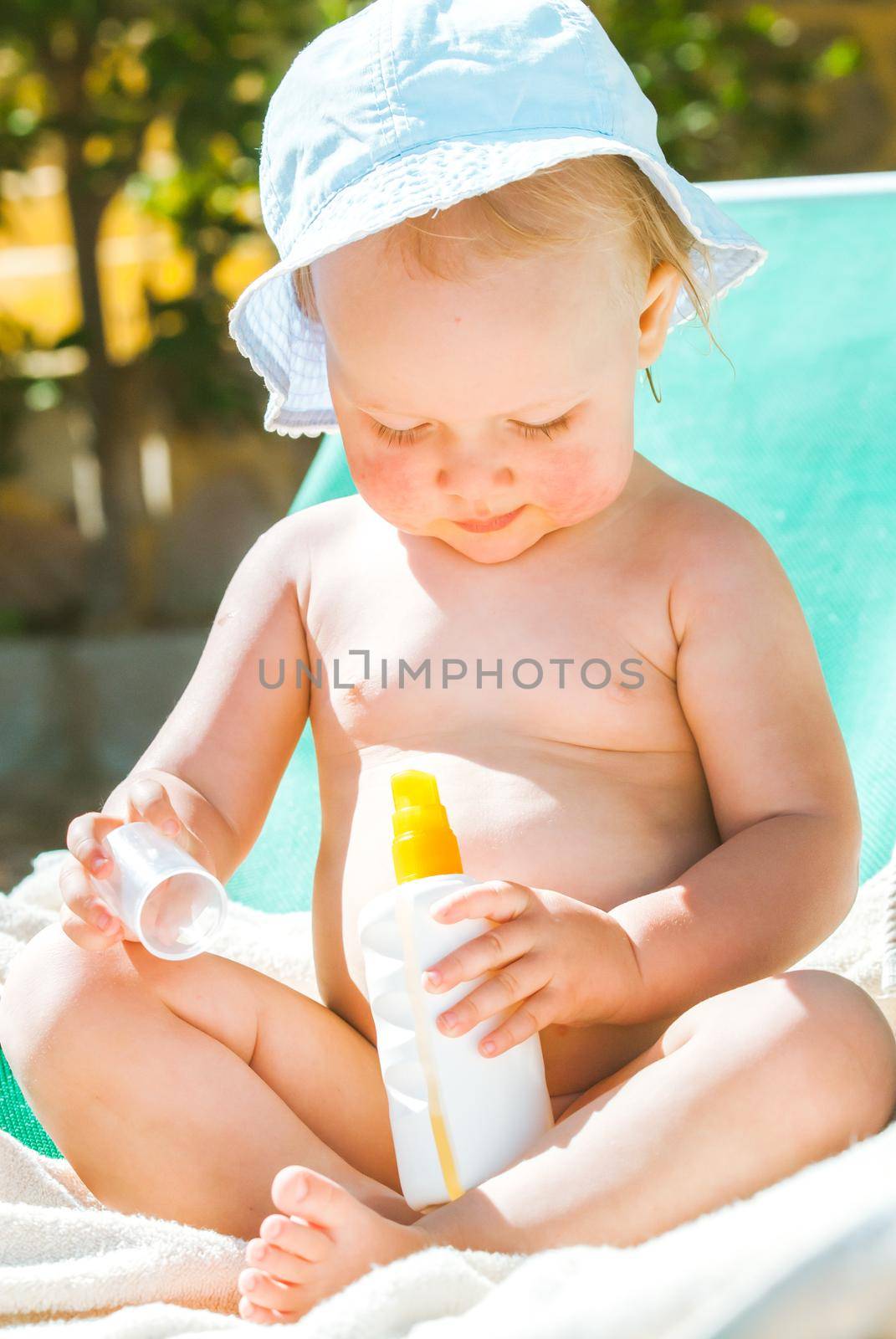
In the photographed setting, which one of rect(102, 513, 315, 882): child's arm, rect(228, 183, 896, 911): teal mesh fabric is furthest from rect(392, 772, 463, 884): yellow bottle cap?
rect(228, 183, 896, 911): teal mesh fabric

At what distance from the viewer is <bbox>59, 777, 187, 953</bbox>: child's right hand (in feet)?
3.33

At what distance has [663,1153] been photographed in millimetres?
854

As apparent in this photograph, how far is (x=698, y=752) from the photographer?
1169 millimetres

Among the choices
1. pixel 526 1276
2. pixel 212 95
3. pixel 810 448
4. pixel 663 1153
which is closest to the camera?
pixel 526 1276

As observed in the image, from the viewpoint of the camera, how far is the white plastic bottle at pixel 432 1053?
93 centimetres

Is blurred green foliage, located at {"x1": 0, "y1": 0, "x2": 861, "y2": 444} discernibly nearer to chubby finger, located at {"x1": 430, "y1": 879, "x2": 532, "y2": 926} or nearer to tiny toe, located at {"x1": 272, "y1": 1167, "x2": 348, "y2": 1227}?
chubby finger, located at {"x1": 430, "y1": 879, "x2": 532, "y2": 926}

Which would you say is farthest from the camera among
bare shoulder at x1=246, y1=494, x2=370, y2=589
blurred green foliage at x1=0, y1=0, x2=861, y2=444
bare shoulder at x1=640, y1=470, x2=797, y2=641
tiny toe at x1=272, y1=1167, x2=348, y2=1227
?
blurred green foliage at x1=0, y1=0, x2=861, y2=444

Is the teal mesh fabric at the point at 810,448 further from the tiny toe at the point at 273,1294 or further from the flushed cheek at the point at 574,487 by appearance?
the tiny toe at the point at 273,1294

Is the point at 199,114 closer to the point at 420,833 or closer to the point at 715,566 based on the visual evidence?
the point at 715,566

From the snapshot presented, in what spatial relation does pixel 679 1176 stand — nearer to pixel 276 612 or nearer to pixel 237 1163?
pixel 237 1163

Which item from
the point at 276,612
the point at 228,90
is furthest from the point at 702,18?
the point at 276,612

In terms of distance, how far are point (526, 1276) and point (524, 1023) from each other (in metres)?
0.20

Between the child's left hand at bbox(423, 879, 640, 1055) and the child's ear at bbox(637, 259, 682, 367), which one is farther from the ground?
the child's ear at bbox(637, 259, 682, 367)

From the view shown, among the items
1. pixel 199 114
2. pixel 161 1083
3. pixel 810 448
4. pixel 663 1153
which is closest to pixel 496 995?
pixel 663 1153
